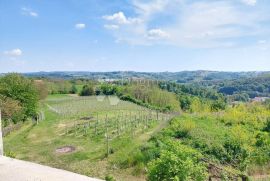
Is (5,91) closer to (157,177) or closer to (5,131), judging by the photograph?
(5,131)

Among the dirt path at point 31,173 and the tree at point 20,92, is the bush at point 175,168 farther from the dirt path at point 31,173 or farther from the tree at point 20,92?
the tree at point 20,92

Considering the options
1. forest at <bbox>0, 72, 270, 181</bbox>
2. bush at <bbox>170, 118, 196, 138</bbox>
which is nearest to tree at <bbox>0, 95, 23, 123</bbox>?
forest at <bbox>0, 72, 270, 181</bbox>

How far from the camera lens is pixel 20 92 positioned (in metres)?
35.1

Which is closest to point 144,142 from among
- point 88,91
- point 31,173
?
point 31,173

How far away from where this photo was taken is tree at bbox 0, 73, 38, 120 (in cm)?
3403

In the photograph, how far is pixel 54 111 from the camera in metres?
47.2

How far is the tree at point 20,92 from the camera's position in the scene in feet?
112

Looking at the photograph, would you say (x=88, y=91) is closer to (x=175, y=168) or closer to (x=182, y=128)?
(x=182, y=128)

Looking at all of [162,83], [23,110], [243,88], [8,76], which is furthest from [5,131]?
[243,88]

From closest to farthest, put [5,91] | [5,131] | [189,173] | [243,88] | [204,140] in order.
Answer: [189,173] → [204,140] → [5,131] → [5,91] → [243,88]

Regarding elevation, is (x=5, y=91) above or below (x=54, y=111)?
above

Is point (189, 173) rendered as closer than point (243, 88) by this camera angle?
Yes

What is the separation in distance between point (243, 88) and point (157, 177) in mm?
119567

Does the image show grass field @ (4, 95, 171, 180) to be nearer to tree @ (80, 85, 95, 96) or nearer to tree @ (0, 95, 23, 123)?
tree @ (0, 95, 23, 123)
